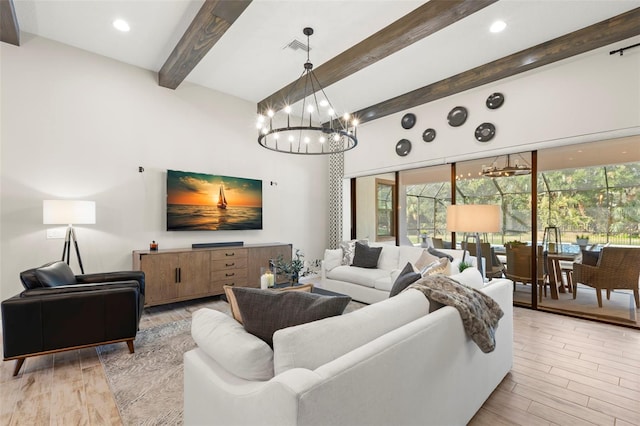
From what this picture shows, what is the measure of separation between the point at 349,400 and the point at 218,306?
3681mm

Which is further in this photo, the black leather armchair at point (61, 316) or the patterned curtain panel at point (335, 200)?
the patterned curtain panel at point (335, 200)

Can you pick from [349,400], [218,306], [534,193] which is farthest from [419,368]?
[534,193]

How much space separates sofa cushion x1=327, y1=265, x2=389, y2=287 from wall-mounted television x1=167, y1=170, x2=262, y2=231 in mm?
1720

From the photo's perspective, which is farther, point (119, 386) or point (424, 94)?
point (424, 94)

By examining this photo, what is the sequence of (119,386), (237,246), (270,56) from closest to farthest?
(119,386)
(270,56)
(237,246)

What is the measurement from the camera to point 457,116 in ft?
15.6

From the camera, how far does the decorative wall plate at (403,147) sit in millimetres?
5418

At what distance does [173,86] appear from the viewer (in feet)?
14.9

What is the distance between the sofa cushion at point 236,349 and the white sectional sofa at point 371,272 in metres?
2.88

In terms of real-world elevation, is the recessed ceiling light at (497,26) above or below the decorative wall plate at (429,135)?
above

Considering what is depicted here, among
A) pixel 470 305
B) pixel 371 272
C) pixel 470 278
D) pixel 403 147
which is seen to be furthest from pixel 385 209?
pixel 470 305

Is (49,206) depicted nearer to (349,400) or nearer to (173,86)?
(173,86)

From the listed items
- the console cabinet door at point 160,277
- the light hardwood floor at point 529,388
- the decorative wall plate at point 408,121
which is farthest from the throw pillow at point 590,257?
the console cabinet door at point 160,277

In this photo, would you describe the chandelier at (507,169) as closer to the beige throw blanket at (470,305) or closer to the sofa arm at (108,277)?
the beige throw blanket at (470,305)
